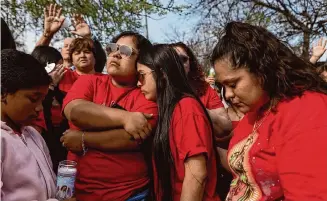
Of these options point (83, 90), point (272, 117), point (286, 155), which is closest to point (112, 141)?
point (83, 90)

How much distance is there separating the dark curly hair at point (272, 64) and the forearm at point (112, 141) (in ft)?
2.38

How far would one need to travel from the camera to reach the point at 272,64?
1662 millimetres

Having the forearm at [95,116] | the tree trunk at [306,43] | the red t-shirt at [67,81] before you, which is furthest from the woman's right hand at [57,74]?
the tree trunk at [306,43]

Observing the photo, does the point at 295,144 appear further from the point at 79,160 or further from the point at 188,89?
the point at 79,160

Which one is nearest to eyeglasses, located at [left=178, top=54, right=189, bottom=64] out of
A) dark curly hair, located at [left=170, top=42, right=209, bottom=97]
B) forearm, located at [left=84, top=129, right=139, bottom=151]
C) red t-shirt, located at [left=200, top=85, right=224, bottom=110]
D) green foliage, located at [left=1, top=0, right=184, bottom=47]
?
dark curly hair, located at [left=170, top=42, right=209, bottom=97]

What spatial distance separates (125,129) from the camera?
2.15 meters

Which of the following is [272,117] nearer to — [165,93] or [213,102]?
[165,93]

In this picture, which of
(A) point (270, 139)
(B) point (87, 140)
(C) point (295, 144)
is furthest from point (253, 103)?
(B) point (87, 140)

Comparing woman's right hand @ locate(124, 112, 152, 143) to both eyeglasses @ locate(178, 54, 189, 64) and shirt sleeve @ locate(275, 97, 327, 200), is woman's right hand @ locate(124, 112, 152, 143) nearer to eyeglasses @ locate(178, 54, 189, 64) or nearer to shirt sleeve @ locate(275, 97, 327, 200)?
shirt sleeve @ locate(275, 97, 327, 200)

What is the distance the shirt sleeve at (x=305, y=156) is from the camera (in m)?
1.37

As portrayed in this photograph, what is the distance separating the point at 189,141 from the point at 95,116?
0.53 meters

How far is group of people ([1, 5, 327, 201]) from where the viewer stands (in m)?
1.52

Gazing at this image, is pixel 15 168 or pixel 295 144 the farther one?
pixel 15 168

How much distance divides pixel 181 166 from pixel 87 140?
520 mm
